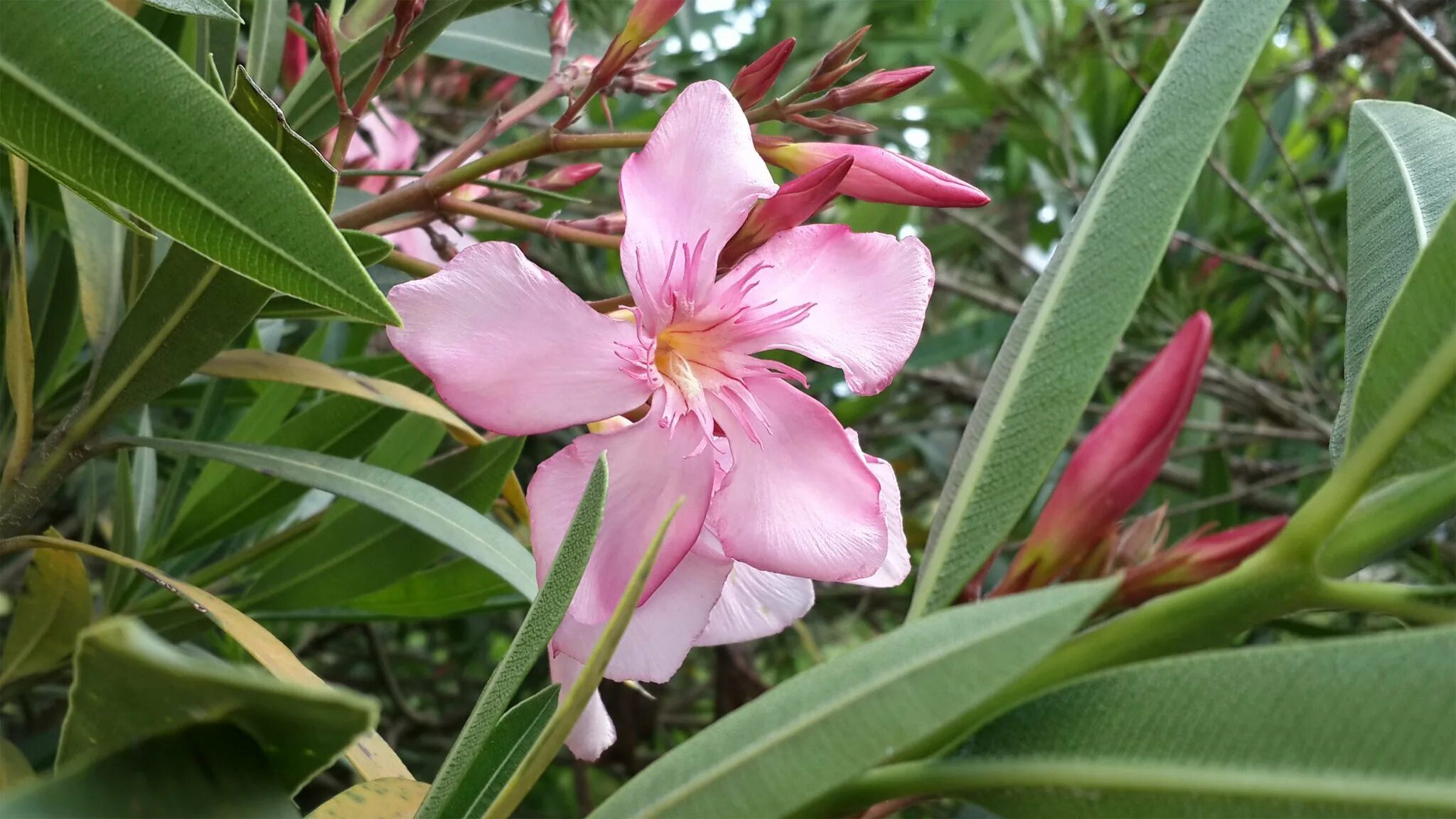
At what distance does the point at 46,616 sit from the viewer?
77cm

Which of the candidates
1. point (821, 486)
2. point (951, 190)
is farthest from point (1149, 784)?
point (951, 190)

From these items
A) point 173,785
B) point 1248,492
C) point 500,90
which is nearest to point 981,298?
point 1248,492

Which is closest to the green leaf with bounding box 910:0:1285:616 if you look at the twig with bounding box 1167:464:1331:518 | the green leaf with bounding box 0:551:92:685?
the green leaf with bounding box 0:551:92:685

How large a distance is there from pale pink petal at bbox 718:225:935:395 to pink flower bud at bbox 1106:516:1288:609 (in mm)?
213

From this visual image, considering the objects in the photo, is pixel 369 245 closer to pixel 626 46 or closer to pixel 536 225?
pixel 536 225

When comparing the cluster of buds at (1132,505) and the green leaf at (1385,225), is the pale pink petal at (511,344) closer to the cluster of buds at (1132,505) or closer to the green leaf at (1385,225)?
the cluster of buds at (1132,505)

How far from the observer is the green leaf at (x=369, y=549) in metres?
0.76

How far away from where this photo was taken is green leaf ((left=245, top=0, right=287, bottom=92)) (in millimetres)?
733

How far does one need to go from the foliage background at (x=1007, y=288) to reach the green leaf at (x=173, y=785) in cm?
87

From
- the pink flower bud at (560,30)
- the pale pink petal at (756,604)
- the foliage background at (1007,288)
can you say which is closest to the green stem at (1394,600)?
the pale pink petal at (756,604)

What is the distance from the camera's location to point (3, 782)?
61cm

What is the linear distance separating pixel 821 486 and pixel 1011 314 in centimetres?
121

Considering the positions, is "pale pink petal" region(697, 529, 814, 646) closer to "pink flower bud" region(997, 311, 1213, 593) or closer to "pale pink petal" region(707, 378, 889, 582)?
"pale pink petal" region(707, 378, 889, 582)

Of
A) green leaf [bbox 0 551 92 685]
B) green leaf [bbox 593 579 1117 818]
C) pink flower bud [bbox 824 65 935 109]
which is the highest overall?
pink flower bud [bbox 824 65 935 109]
